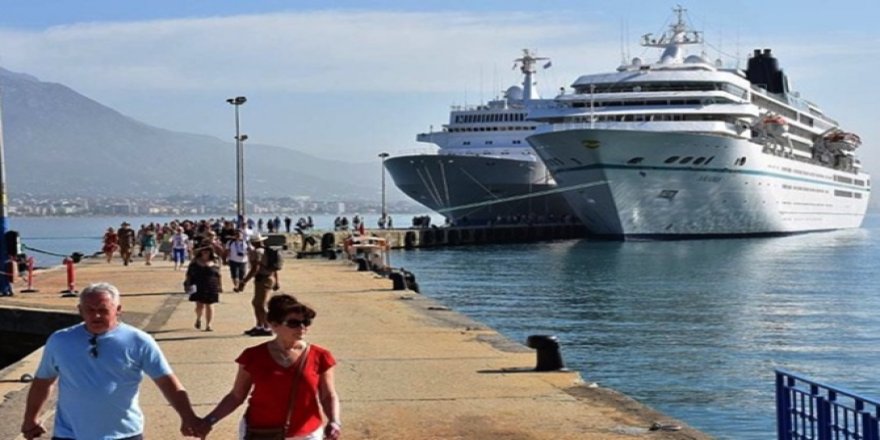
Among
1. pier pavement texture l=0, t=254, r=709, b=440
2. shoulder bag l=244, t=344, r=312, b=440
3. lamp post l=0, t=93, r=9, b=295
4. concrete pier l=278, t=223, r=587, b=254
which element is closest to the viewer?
shoulder bag l=244, t=344, r=312, b=440

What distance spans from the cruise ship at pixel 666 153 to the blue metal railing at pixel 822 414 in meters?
56.5

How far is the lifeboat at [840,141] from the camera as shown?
9500cm

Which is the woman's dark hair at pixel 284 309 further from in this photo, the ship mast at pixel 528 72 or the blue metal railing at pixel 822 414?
the ship mast at pixel 528 72

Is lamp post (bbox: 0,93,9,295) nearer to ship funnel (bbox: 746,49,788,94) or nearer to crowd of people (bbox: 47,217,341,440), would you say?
crowd of people (bbox: 47,217,341,440)

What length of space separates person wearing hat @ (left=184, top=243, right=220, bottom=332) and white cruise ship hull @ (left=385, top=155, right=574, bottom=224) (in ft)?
212

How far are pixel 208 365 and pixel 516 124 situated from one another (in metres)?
78.9

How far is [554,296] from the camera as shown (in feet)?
124

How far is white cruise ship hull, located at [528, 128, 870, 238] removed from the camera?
2598 inches

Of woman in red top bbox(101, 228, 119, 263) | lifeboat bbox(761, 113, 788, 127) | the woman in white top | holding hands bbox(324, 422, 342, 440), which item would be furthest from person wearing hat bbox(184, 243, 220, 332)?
lifeboat bbox(761, 113, 788, 127)

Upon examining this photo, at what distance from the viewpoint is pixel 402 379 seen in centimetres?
1348

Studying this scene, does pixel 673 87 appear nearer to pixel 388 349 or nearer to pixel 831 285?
pixel 831 285

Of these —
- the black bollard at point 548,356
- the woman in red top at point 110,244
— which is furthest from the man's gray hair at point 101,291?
the woman in red top at point 110,244

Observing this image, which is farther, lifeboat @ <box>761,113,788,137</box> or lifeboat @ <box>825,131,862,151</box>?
lifeboat @ <box>825,131,862,151</box>

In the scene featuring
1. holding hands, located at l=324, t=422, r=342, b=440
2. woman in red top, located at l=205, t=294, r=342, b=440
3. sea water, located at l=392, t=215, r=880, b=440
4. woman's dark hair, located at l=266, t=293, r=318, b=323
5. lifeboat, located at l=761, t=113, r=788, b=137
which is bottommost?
sea water, located at l=392, t=215, r=880, b=440
